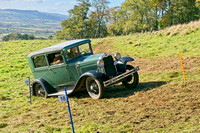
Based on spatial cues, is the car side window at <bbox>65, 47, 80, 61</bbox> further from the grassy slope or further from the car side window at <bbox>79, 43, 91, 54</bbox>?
the grassy slope

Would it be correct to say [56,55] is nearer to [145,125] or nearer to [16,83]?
[145,125]

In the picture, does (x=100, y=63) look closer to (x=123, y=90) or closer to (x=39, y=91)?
(x=123, y=90)

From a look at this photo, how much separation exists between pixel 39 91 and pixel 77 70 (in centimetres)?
246

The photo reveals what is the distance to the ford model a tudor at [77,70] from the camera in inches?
325

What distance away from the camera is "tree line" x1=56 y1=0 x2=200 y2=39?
154 ft

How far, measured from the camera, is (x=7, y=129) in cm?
624

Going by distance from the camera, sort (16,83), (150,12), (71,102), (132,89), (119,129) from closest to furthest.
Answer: (119,129) < (71,102) < (132,89) < (16,83) < (150,12)

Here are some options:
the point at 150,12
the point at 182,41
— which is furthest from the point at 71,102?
the point at 150,12

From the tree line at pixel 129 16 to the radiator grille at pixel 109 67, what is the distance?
40.2 m

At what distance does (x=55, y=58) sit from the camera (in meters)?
9.15

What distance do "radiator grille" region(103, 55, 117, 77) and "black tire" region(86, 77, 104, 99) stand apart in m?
0.63

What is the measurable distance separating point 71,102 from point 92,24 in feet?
167

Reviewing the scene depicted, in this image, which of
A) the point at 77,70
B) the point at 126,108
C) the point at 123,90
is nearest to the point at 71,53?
the point at 77,70

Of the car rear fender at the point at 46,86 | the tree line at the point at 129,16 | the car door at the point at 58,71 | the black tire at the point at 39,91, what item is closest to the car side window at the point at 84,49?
the car door at the point at 58,71
